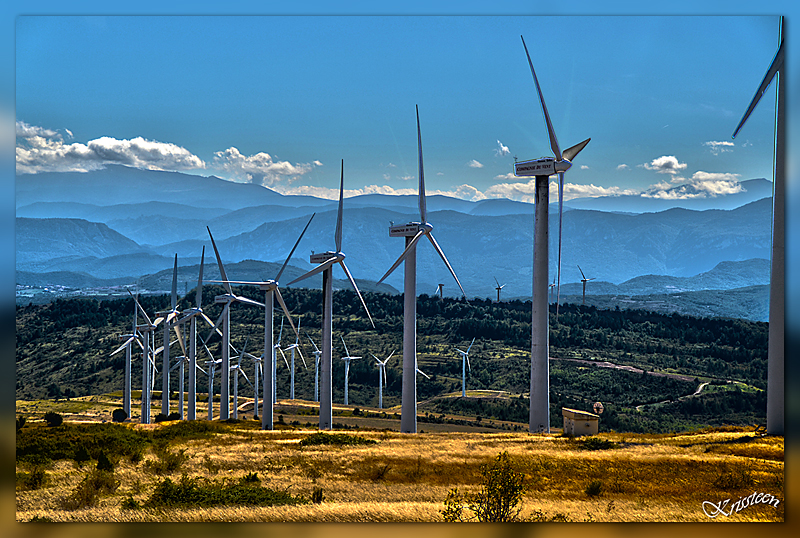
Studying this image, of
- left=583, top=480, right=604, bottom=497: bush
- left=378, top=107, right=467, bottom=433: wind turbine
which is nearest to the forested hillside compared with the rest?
left=378, top=107, right=467, bottom=433: wind turbine

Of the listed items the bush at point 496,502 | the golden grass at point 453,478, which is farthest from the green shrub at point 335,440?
the bush at point 496,502

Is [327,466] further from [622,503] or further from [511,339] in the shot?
[511,339]

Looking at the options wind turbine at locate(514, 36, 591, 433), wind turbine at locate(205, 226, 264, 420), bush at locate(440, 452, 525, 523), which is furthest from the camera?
wind turbine at locate(205, 226, 264, 420)

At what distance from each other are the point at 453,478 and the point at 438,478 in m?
0.52

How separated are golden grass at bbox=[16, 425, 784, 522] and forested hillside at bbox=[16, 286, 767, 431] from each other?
48.2 m

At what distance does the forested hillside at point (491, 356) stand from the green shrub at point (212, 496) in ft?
188

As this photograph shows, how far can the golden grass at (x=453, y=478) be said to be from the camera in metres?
18.4

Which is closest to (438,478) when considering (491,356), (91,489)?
(91,489)

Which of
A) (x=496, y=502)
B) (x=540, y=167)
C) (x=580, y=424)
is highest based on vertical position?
(x=540, y=167)

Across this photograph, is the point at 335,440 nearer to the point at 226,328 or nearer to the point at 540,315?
the point at 540,315

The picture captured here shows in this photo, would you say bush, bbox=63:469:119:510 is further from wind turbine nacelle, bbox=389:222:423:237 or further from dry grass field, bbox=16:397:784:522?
wind turbine nacelle, bbox=389:222:423:237

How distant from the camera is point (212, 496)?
62.6 ft

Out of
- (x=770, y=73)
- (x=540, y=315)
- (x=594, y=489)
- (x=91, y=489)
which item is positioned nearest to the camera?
(x=91, y=489)

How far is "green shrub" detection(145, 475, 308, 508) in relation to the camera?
18.8 meters
